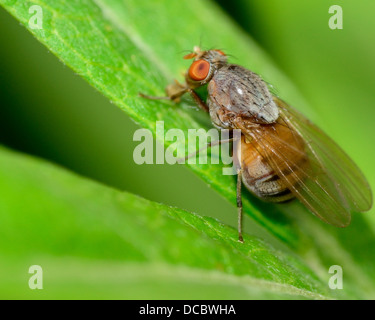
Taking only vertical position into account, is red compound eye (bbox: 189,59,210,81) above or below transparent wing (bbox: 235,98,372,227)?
above

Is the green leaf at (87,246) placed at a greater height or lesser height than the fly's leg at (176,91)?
lesser

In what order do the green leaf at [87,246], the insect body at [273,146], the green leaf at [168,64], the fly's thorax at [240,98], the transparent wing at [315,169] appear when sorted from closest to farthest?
the green leaf at [87,246] < the green leaf at [168,64] < the transparent wing at [315,169] < the insect body at [273,146] < the fly's thorax at [240,98]

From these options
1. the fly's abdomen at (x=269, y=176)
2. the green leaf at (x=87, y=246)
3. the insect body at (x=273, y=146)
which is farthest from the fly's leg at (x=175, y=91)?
the green leaf at (x=87, y=246)

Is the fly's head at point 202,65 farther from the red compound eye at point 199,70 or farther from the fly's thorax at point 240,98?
the fly's thorax at point 240,98

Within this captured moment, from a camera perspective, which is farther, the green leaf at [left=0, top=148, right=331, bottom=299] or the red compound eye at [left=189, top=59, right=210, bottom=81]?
the red compound eye at [left=189, top=59, right=210, bottom=81]

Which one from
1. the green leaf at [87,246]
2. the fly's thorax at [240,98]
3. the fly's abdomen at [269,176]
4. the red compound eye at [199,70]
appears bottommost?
the green leaf at [87,246]

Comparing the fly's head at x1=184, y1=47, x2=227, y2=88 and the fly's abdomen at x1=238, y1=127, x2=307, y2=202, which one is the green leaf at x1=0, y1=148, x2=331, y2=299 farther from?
the fly's head at x1=184, y1=47, x2=227, y2=88

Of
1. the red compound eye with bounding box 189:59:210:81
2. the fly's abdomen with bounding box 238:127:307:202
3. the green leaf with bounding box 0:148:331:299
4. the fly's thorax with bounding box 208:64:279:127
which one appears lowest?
the green leaf with bounding box 0:148:331:299

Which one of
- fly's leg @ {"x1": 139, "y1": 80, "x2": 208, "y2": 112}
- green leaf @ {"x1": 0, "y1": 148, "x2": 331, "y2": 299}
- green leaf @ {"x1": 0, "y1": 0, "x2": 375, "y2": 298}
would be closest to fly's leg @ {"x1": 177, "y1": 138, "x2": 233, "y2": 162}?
green leaf @ {"x1": 0, "y1": 0, "x2": 375, "y2": 298}
